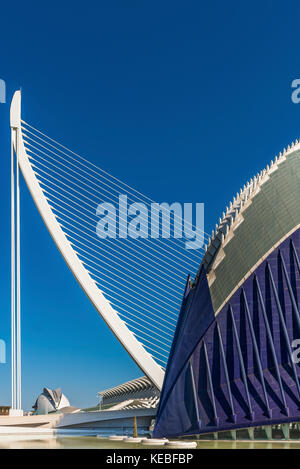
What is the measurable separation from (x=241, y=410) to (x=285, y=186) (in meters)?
19.0

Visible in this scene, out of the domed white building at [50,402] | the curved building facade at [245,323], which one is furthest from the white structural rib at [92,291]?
the domed white building at [50,402]

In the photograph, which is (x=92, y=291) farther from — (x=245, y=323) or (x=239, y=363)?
(x=239, y=363)

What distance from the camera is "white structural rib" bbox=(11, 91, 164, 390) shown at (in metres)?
46.1

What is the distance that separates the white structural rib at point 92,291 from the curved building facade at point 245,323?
70.8 inches

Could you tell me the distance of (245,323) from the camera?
47.8 metres

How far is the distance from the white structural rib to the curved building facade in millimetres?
1799

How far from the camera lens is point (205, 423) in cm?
4338

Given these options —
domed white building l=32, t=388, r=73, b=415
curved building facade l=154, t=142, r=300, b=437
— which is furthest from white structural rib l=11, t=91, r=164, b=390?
domed white building l=32, t=388, r=73, b=415

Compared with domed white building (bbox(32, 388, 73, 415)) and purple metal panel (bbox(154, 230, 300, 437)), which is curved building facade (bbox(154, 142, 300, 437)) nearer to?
purple metal panel (bbox(154, 230, 300, 437))

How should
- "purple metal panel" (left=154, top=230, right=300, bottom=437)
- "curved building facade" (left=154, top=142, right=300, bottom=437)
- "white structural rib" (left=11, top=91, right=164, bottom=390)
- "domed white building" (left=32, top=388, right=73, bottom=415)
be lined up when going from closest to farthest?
"purple metal panel" (left=154, top=230, right=300, bottom=437), "curved building facade" (left=154, top=142, right=300, bottom=437), "white structural rib" (left=11, top=91, right=164, bottom=390), "domed white building" (left=32, top=388, right=73, bottom=415)
